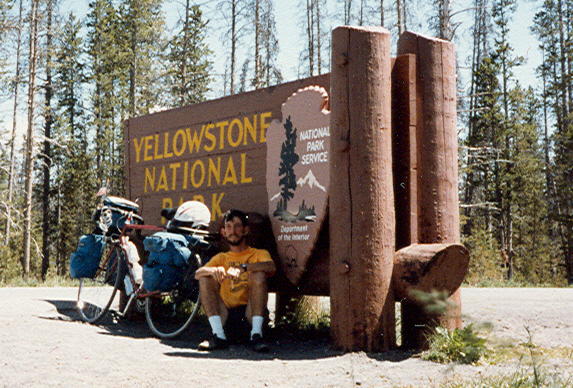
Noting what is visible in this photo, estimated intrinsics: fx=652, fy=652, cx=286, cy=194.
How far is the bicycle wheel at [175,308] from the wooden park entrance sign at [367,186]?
703 millimetres

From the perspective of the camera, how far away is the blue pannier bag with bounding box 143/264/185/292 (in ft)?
19.9

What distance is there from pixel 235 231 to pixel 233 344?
99 centimetres

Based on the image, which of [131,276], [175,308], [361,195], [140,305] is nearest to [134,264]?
[131,276]

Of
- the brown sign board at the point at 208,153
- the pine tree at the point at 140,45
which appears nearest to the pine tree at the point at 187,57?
the pine tree at the point at 140,45

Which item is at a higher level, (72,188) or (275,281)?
(72,188)

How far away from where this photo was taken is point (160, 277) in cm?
606

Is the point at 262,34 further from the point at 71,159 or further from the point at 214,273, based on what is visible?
the point at 214,273

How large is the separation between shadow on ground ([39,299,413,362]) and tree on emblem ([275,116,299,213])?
1.25 m

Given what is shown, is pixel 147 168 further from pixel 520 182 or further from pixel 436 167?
pixel 520 182

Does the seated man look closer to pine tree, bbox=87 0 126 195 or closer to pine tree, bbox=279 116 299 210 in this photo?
pine tree, bbox=279 116 299 210

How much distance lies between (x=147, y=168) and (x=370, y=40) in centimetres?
392

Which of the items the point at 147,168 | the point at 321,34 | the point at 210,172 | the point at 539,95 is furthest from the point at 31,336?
the point at 539,95

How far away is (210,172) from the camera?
23.9ft

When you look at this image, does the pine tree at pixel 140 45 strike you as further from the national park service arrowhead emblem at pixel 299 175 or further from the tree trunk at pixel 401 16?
the national park service arrowhead emblem at pixel 299 175
